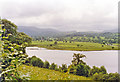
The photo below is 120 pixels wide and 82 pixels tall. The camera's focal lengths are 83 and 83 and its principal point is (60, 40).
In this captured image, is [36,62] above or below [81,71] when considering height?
below

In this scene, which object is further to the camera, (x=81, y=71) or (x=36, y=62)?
(x=36, y=62)

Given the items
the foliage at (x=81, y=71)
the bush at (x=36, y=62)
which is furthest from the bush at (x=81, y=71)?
the bush at (x=36, y=62)

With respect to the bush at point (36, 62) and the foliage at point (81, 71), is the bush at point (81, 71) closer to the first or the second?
the foliage at point (81, 71)

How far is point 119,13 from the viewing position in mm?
1946

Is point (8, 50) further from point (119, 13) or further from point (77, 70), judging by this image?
point (77, 70)

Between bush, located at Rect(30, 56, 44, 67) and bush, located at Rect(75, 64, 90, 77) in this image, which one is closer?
bush, located at Rect(75, 64, 90, 77)

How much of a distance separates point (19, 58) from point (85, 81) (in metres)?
3.03

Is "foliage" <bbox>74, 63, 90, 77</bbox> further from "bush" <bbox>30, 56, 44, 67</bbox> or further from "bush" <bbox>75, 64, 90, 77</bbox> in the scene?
"bush" <bbox>30, 56, 44, 67</bbox>

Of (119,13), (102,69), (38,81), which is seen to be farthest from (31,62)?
(119,13)

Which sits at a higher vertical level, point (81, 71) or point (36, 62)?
point (81, 71)

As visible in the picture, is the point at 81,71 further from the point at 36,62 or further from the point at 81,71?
the point at 36,62

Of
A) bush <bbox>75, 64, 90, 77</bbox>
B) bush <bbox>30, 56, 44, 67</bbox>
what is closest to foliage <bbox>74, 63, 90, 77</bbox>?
bush <bbox>75, 64, 90, 77</bbox>

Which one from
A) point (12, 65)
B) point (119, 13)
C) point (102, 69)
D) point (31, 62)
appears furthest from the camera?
point (31, 62)

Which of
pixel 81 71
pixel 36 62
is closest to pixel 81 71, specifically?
pixel 81 71
